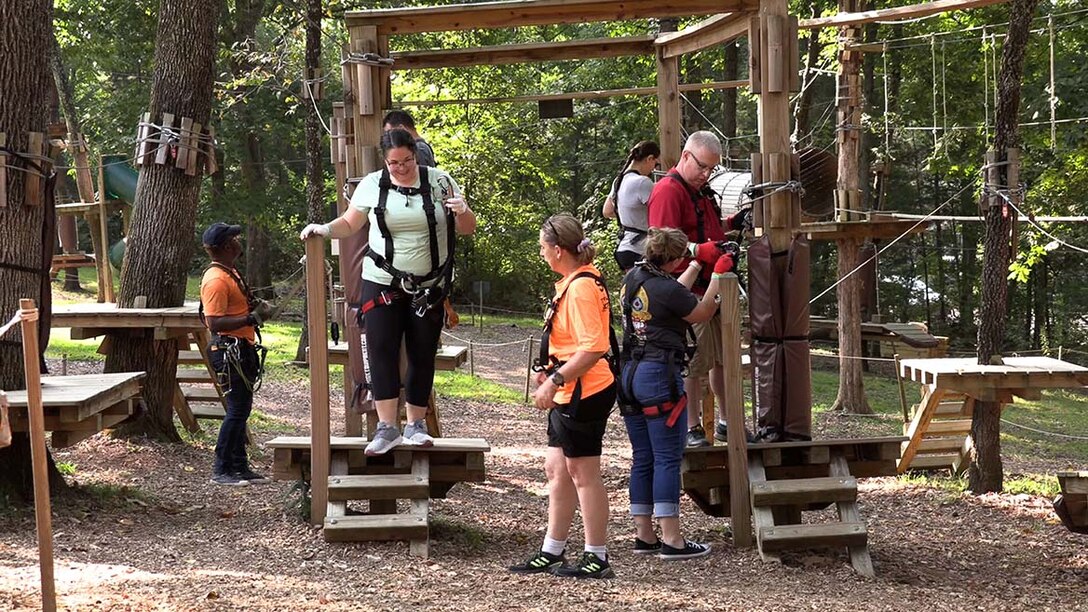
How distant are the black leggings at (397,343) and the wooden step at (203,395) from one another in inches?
172

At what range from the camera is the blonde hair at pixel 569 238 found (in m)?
5.52

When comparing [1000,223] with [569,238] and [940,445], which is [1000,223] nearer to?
[940,445]

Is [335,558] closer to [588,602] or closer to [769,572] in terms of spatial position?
[588,602]

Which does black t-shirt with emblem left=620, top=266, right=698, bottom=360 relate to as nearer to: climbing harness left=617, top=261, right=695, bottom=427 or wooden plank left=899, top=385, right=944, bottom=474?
climbing harness left=617, top=261, right=695, bottom=427

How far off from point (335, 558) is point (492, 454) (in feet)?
15.8

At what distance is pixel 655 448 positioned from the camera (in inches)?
243

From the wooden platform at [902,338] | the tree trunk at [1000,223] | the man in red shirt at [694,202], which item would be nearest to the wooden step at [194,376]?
the man in red shirt at [694,202]

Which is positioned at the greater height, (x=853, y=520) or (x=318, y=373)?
(x=318, y=373)

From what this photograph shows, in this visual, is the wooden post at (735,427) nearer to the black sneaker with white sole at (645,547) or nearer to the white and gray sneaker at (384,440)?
the black sneaker with white sole at (645,547)

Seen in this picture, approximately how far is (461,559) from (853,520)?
2.11 meters

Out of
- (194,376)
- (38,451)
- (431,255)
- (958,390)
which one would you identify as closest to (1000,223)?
(958,390)

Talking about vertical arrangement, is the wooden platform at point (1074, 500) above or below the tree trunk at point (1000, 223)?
below

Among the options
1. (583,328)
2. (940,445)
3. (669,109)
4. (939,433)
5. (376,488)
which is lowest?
(940,445)

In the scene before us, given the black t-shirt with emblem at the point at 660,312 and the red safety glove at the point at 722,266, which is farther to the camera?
the red safety glove at the point at 722,266
